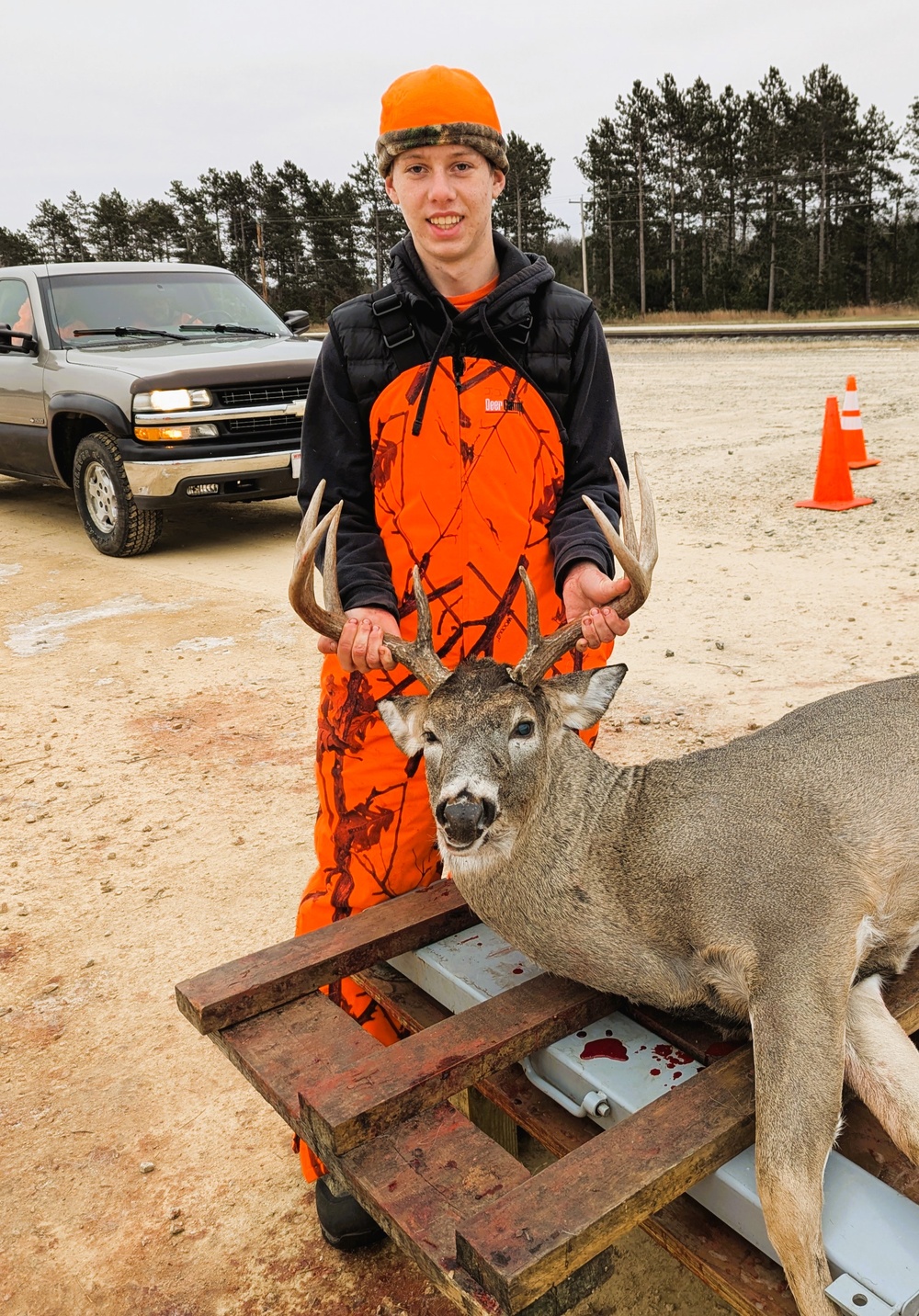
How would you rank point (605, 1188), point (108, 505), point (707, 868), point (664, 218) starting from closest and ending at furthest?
point (605, 1188) < point (707, 868) < point (108, 505) < point (664, 218)

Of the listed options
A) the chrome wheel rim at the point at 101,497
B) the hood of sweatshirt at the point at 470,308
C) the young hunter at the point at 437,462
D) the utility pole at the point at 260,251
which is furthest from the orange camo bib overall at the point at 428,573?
the utility pole at the point at 260,251

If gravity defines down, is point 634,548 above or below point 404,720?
above

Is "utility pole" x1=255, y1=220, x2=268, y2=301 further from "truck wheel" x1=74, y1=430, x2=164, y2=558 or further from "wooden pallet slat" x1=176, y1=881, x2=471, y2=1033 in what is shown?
"wooden pallet slat" x1=176, y1=881, x2=471, y2=1033

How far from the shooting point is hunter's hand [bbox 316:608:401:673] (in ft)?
10.1

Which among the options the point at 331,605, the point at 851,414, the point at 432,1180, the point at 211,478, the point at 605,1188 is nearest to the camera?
the point at 605,1188

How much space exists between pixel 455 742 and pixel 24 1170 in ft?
5.80

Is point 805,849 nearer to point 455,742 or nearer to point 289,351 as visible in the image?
point 455,742

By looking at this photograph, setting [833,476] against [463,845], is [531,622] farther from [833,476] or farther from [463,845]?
[833,476]

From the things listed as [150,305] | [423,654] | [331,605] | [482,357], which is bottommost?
[423,654]

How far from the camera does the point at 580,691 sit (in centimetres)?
305

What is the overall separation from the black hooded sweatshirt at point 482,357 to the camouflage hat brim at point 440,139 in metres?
0.28

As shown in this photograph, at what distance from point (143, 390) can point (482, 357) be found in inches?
269

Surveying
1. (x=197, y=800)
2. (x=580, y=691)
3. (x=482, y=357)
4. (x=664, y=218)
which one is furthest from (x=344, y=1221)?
(x=664, y=218)

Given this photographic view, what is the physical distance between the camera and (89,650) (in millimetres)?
7566
